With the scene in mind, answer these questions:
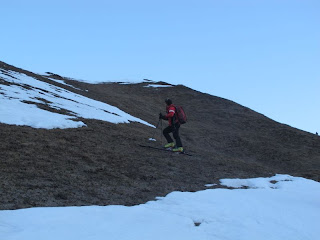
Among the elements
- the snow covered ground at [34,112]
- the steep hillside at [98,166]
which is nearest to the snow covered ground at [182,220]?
the steep hillside at [98,166]

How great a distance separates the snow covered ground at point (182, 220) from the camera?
512 cm

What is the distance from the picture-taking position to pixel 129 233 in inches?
208

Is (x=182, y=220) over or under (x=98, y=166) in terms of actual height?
over

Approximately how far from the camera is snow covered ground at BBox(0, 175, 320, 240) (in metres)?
5.12

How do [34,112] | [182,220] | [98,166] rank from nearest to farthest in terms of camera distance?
[182,220], [98,166], [34,112]

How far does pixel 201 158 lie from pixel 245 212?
8294 mm

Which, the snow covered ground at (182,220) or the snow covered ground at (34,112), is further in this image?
the snow covered ground at (34,112)

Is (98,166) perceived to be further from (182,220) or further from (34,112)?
(34,112)

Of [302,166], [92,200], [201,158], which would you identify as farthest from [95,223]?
[302,166]

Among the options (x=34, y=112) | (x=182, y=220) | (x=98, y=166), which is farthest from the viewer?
(x=34, y=112)

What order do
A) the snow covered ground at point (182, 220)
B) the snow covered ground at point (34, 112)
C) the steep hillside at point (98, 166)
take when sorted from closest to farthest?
1. the snow covered ground at point (182, 220)
2. the steep hillside at point (98, 166)
3. the snow covered ground at point (34, 112)

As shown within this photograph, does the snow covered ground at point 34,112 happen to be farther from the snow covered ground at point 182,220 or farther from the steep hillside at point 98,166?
the snow covered ground at point 182,220

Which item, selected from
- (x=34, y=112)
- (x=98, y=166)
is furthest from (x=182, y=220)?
(x=34, y=112)

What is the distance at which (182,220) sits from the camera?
630 cm
